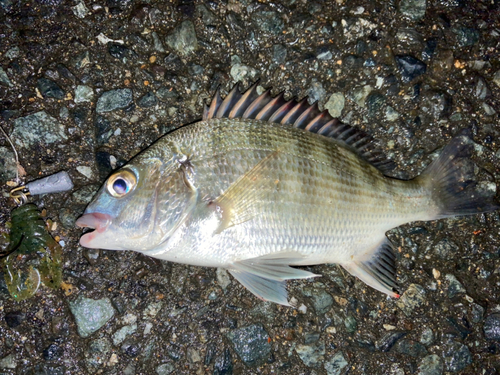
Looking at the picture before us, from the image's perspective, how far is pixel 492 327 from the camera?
2.90 metres

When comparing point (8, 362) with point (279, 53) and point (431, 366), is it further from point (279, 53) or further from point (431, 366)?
point (431, 366)

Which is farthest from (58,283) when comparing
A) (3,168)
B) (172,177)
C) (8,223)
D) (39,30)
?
(39,30)

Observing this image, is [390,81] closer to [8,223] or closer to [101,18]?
[101,18]

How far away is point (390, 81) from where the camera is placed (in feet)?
9.48

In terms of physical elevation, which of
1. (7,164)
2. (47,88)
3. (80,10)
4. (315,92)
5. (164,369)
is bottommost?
(164,369)

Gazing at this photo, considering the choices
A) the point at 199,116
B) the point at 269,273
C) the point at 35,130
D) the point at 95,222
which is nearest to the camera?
the point at 95,222

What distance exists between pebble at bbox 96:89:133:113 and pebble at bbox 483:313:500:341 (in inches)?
124

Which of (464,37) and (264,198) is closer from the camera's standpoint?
(264,198)

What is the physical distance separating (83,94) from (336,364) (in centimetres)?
267

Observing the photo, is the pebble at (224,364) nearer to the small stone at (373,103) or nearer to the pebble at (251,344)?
the pebble at (251,344)

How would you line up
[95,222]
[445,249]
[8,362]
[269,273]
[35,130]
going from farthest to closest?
[445,249] → [35,130] → [8,362] → [269,273] → [95,222]

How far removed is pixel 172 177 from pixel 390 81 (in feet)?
5.89

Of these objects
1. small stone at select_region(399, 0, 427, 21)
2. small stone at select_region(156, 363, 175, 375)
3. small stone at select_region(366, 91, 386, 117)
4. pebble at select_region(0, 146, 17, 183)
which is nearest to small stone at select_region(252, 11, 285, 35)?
small stone at select_region(366, 91, 386, 117)

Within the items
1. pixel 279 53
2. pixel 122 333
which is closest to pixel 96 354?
pixel 122 333
